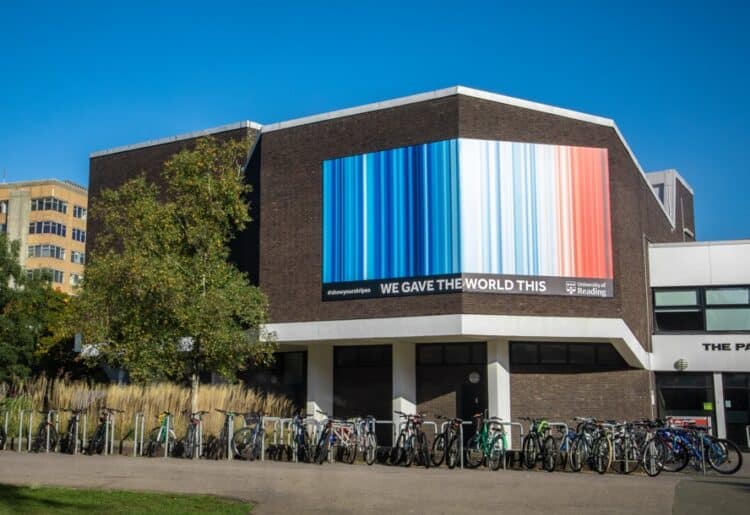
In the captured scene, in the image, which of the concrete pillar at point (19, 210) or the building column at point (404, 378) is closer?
the building column at point (404, 378)

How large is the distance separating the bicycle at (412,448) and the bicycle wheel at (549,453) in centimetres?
248

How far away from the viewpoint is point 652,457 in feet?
55.3

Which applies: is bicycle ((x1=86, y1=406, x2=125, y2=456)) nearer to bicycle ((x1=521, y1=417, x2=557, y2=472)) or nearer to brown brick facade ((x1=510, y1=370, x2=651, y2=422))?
bicycle ((x1=521, y1=417, x2=557, y2=472))

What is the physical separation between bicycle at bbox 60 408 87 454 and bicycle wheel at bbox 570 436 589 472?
12224mm

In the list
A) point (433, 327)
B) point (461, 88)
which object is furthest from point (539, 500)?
point (461, 88)

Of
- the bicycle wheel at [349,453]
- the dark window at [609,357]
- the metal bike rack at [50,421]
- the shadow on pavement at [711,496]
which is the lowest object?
the shadow on pavement at [711,496]

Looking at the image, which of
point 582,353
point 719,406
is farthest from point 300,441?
point 719,406

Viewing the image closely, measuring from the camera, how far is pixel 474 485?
1440cm

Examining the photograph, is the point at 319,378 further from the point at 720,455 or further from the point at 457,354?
the point at 720,455

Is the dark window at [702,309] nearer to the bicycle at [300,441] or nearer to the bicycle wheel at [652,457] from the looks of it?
the bicycle wheel at [652,457]

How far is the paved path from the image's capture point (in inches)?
468

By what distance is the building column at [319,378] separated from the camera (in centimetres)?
2809

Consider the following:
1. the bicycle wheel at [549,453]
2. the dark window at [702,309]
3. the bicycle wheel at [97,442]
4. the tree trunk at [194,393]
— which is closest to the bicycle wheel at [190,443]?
the tree trunk at [194,393]

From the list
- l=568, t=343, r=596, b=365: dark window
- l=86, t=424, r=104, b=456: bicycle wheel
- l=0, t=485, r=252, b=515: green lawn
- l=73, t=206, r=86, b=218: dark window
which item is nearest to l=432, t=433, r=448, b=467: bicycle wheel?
l=0, t=485, r=252, b=515: green lawn
